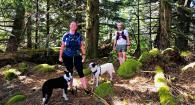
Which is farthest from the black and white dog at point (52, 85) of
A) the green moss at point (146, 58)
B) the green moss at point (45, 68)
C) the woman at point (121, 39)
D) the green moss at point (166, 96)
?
the green moss at point (45, 68)

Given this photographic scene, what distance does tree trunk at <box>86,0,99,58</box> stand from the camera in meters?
16.5

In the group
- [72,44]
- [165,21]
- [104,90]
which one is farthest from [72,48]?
[165,21]

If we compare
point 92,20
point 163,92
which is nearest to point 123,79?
point 163,92

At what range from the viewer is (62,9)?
20.8 m

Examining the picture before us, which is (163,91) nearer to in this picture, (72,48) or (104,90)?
(104,90)

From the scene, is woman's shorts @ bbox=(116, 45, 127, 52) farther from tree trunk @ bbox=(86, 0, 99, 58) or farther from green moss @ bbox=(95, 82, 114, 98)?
tree trunk @ bbox=(86, 0, 99, 58)

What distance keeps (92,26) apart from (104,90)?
6.33 metres

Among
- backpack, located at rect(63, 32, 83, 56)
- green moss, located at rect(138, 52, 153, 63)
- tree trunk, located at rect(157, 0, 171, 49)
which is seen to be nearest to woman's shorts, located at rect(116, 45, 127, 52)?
green moss, located at rect(138, 52, 153, 63)

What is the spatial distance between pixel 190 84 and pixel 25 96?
5.62 meters

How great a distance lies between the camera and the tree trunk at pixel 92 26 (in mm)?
16516

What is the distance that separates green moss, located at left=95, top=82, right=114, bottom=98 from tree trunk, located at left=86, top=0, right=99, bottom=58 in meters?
5.93

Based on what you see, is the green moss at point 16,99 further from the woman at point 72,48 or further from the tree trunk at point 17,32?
the tree trunk at point 17,32

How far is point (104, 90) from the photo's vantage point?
10.8 meters

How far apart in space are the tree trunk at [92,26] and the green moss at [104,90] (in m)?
5.93
